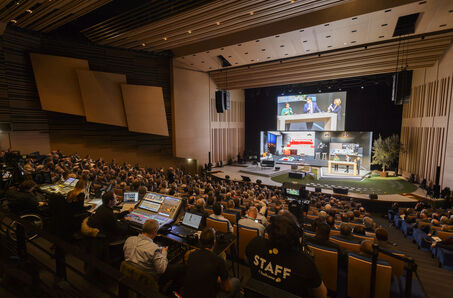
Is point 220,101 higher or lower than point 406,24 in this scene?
lower

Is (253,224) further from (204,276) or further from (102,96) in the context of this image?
(102,96)

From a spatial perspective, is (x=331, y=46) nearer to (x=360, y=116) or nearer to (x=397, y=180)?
(x=360, y=116)

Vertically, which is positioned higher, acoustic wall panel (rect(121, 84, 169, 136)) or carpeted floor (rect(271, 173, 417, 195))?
acoustic wall panel (rect(121, 84, 169, 136))

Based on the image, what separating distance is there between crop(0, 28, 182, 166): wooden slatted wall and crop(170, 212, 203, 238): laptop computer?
11080mm

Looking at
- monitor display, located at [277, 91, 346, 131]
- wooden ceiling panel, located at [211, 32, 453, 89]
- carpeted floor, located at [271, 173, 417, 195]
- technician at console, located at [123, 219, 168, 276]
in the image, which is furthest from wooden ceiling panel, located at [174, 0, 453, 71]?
technician at console, located at [123, 219, 168, 276]

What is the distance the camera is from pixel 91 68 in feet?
39.9

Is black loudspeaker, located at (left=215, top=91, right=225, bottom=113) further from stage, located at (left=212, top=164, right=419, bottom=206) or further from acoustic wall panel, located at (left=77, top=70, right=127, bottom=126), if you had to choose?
acoustic wall panel, located at (left=77, top=70, right=127, bottom=126)

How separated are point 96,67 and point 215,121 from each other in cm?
926

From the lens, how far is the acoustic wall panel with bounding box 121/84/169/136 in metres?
12.6

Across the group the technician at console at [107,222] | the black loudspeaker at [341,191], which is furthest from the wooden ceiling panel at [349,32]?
the technician at console at [107,222]

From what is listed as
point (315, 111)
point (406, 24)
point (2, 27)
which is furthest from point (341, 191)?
point (2, 27)

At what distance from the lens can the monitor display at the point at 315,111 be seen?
17.1 meters

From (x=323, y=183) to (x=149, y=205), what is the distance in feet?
41.0

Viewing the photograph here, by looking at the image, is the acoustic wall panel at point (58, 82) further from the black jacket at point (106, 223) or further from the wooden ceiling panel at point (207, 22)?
the black jacket at point (106, 223)
